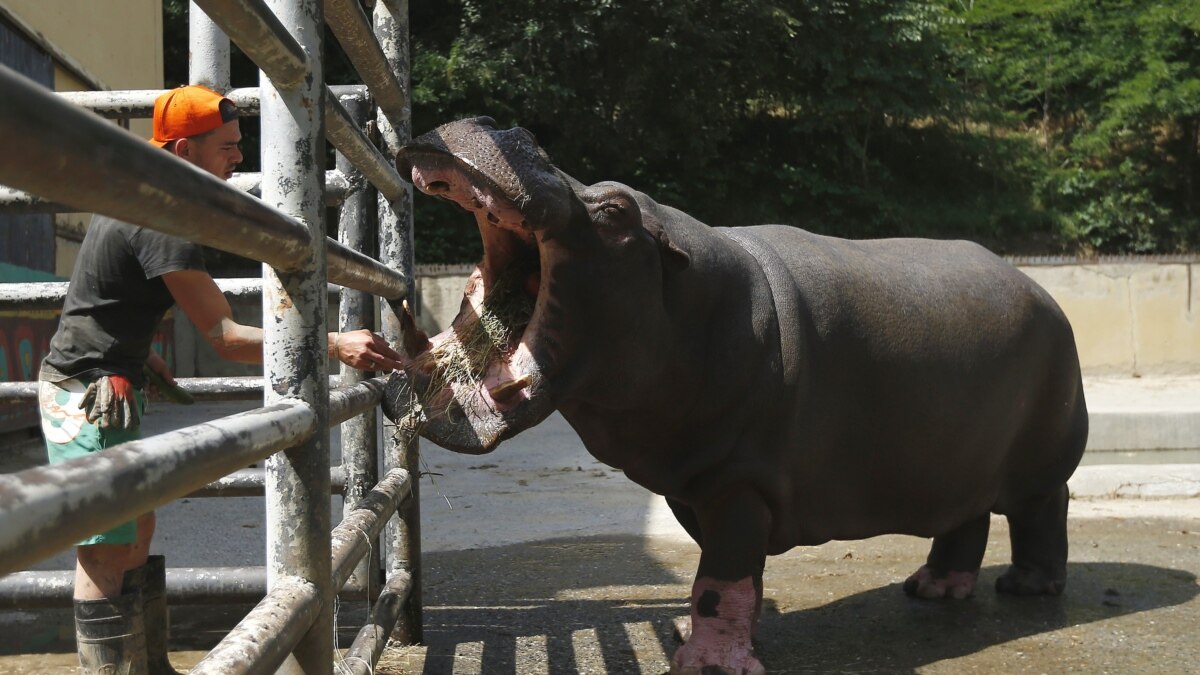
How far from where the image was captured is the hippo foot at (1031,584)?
13.9ft

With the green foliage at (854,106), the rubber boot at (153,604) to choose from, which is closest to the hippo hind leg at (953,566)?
the rubber boot at (153,604)

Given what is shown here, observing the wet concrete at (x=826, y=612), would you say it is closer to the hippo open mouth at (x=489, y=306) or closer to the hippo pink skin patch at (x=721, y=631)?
the hippo pink skin patch at (x=721, y=631)

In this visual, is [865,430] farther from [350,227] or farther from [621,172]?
[621,172]

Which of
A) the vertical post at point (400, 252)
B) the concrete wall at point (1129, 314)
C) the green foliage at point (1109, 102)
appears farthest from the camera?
the green foliage at point (1109, 102)

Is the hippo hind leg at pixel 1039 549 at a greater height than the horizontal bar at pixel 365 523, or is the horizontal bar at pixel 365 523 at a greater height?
the horizontal bar at pixel 365 523

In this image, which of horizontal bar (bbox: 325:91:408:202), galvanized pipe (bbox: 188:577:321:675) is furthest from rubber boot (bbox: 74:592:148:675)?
horizontal bar (bbox: 325:91:408:202)

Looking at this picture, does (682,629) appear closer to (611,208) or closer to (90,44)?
(611,208)

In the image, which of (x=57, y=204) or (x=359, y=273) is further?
(x=57, y=204)

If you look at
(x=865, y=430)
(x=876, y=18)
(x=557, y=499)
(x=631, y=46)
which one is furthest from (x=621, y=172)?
(x=865, y=430)

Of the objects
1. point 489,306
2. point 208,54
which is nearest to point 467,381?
point 489,306

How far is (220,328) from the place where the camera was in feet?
7.63

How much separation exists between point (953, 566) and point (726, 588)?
1.43 metres

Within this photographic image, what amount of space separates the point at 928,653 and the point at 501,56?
1369 centimetres

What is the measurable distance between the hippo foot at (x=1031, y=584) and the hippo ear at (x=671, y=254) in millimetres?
2116
